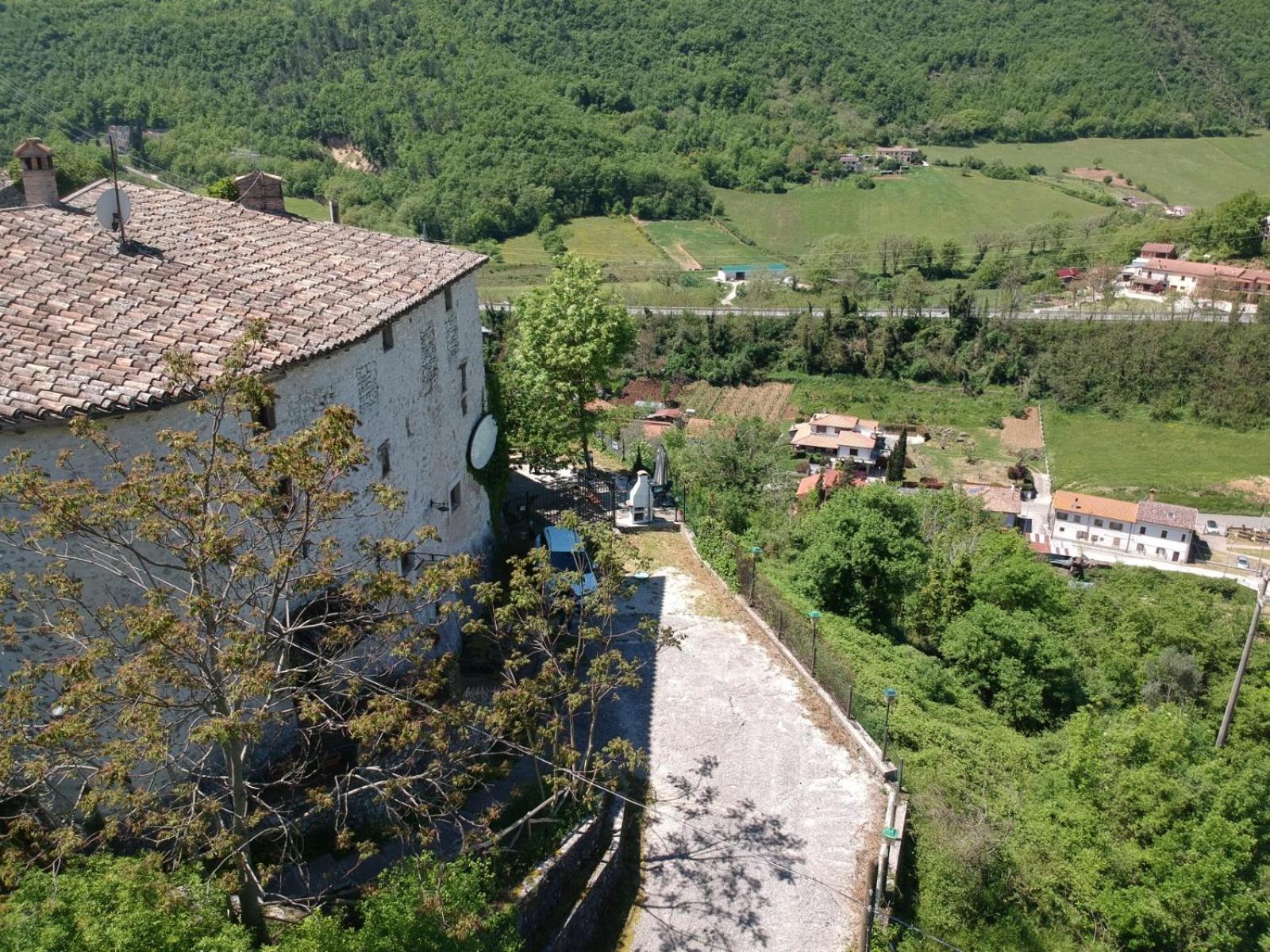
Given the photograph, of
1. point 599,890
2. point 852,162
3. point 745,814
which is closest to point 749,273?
point 852,162

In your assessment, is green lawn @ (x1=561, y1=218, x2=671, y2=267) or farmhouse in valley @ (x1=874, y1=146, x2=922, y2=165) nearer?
green lawn @ (x1=561, y1=218, x2=671, y2=267)

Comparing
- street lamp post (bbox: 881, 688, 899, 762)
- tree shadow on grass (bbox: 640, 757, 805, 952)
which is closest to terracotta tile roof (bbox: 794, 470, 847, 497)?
street lamp post (bbox: 881, 688, 899, 762)

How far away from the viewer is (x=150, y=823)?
10.7 metres

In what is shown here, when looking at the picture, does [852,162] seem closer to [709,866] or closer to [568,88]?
[568,88]

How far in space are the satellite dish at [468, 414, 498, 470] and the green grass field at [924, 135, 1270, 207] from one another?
147m

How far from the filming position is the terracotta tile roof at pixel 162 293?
12.8 metres

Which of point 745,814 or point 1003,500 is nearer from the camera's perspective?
point 745,814

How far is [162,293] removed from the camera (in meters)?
15.4

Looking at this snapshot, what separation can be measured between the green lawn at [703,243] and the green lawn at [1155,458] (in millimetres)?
47715

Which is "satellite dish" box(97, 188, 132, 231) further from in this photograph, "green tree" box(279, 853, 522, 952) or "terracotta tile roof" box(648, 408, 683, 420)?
"terracotta tile roof" box(648, 408, 683, 420)

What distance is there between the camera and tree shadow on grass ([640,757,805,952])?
15.2 meters

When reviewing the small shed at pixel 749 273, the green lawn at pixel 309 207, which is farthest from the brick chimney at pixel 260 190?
the small shed at pixel 749 273

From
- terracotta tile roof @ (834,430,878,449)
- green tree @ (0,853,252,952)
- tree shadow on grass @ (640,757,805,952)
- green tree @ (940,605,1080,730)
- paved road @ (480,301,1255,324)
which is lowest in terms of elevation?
terracotta tile roof @ (834,430,878,449)

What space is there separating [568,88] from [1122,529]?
367ft
